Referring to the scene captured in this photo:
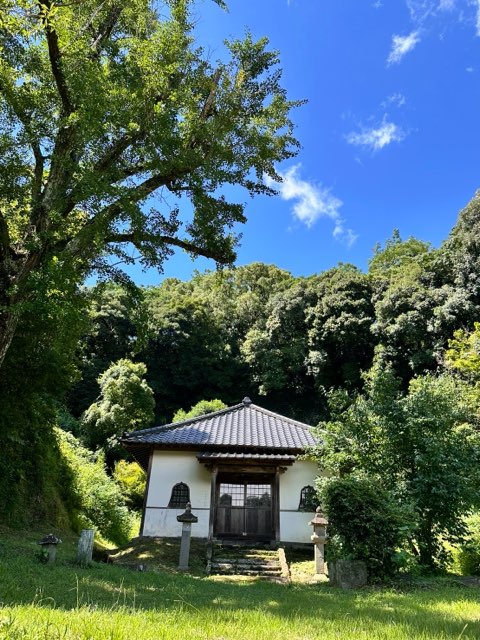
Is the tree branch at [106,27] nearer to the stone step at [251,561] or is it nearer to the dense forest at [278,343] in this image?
the dense forest at [278,343]

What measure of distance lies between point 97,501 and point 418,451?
13.0m

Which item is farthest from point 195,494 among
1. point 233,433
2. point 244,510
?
point 233,433

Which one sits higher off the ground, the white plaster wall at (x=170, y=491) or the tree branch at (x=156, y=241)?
the tree branch at (x=156, y=241)

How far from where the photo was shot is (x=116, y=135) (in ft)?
32.8

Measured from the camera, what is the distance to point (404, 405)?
9.62 metres

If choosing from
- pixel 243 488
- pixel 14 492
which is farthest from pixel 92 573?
pixel 243 488

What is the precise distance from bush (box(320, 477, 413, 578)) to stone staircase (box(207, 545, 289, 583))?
3.03 m

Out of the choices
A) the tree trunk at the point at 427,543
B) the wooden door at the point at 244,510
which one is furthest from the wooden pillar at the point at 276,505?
the tree trunk at the point at 427,543

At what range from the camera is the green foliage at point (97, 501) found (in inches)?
645

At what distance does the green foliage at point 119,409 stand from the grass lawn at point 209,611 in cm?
1915

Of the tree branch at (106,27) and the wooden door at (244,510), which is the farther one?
the wooden door at (244,510)

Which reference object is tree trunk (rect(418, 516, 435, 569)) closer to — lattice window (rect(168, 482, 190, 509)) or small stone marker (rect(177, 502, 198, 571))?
small stone marker (rect(177, 502, 198, 571))

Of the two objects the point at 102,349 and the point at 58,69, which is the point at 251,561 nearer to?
the point at 58,69

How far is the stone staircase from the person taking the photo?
1095 centimetres
